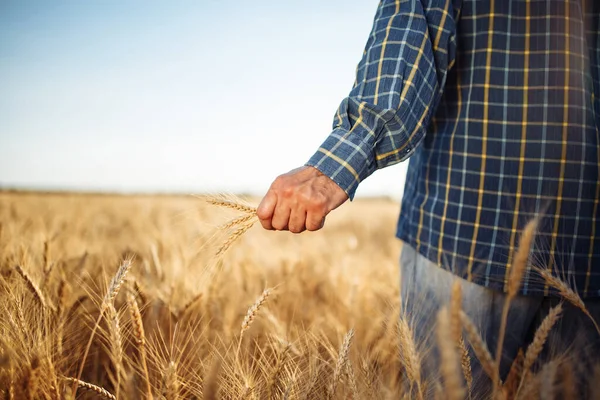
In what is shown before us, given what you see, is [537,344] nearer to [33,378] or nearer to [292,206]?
[292,206]

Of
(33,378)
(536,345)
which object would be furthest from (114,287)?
(536,345)

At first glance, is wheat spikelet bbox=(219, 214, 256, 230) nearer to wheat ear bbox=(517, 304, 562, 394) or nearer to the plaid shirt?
the plaid shirt

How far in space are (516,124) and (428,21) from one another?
397mm

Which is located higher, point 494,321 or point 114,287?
point 114,287

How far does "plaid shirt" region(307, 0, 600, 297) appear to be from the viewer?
1296 mm

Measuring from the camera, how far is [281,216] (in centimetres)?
103

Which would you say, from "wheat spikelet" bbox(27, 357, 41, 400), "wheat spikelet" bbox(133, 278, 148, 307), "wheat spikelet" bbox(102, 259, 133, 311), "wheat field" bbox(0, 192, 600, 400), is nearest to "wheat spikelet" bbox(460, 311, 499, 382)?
"wheat field" bbox(0, 192, 600, 400)

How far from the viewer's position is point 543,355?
4.84 feet

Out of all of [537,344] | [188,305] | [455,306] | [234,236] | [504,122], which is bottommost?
[188,305]

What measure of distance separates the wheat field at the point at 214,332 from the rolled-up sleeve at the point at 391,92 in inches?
11.1

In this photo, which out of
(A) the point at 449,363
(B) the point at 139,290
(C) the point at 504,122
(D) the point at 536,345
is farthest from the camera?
(B) the point at 139,290

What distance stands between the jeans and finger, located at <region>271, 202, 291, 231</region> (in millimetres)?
499

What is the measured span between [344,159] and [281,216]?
0.22m

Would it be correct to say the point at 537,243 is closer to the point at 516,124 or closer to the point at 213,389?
the point at 516,124
